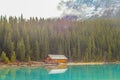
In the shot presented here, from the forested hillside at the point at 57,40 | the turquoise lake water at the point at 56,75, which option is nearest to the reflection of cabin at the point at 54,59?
the forested hillside at the point at 57,40

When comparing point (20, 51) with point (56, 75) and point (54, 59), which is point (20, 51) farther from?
point (56, 75)

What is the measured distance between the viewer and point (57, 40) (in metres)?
98.8

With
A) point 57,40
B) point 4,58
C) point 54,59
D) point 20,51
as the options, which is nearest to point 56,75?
point 4,58

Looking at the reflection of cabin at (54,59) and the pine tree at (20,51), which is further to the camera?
the reflection of cabin at (54,59)

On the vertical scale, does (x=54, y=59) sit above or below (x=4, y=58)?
below

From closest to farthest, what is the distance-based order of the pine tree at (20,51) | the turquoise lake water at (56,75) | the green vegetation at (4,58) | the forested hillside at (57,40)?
1. the turquoise lake water at (56,75)
2. the green vegetation at (4,58)
3. the pine tree at (20,51)
4. the forested hillside at (57,40)

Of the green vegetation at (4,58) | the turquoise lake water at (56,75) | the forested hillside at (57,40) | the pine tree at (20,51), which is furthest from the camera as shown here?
the forested hillside at (57,40)

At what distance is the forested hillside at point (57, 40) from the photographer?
87750 mm

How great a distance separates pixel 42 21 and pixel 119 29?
2899cm

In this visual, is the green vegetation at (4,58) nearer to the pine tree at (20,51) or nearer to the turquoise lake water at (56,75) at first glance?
the pine tree at (20,51)

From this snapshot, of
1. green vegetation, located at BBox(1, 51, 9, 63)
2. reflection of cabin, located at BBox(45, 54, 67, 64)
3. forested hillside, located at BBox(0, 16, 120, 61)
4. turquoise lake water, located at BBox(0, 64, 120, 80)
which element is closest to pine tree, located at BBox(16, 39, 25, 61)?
forested hillside, located at BBox(0, 16, 120, 61)

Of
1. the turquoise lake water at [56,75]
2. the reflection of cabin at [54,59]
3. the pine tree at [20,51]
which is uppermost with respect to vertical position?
the pine tree at [20,51]

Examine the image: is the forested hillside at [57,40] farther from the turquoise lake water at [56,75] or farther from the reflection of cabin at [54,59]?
the turquoise lake water at [56,75]

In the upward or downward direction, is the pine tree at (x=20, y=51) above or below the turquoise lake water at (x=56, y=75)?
above
